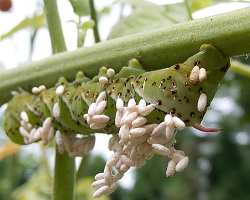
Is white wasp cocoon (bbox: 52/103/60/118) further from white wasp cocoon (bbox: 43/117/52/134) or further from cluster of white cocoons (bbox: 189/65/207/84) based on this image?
cluster of white cocoons (bbox: 189/65/207/84)

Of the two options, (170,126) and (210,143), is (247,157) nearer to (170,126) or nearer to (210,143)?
(210,143)

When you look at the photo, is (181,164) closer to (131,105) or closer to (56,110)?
(131,105)

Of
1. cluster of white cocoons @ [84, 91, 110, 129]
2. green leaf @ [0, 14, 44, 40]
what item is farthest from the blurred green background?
cluster of white cocoons @ [84, 91, 110, 129]

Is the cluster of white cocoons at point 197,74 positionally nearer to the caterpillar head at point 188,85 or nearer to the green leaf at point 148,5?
the caterpillar head at point 188,85

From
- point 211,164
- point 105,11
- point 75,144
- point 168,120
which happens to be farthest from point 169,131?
point 211,164

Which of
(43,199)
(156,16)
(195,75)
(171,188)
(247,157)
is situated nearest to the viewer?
(195,75)

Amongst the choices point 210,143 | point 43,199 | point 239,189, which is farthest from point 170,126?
point 210,143
